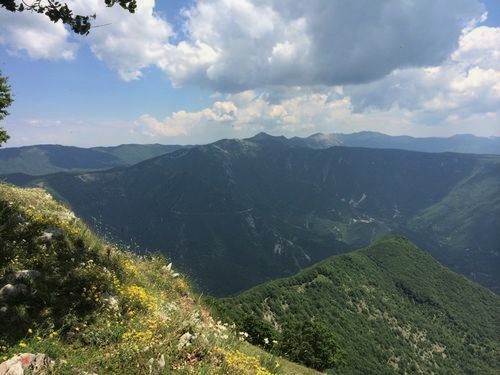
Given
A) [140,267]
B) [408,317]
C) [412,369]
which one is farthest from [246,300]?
[140,267]

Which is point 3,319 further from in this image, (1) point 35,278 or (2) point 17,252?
(2) point 17,252

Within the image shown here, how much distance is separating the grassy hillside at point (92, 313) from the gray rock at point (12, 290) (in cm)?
3

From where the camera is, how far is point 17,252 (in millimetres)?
14047

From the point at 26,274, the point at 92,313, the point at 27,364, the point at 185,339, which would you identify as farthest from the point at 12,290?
the point at 185,339

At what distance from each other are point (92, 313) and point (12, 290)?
2.49m

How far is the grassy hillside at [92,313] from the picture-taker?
32.4 feet

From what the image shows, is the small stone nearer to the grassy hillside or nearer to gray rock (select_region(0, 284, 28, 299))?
the grassy hillside

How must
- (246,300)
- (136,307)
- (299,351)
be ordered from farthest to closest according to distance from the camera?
Result: (246,300) → (299,351) → (136,307)

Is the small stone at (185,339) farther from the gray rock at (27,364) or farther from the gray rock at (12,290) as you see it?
the gray rock at (12,290)

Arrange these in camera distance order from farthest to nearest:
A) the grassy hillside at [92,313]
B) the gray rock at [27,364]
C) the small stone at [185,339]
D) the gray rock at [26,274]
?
1. the gray rock at [26,274]
2. the small stone at [185,339]
3. the grassy hillside at [92,313]
4. the gray rock at [27,364]

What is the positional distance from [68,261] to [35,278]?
56.8 inches

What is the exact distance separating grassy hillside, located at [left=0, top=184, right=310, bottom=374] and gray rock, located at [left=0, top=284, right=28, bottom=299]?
0.03 m

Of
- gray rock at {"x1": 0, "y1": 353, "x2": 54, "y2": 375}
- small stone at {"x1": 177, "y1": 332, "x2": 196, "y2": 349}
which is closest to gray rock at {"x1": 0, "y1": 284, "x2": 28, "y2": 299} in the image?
gray rock at {"x1": 0, "y1": 353, "x2": 54, "y2": 375}

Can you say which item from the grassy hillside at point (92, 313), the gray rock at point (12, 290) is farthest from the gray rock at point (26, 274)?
the gray rock at point (12, 290)
